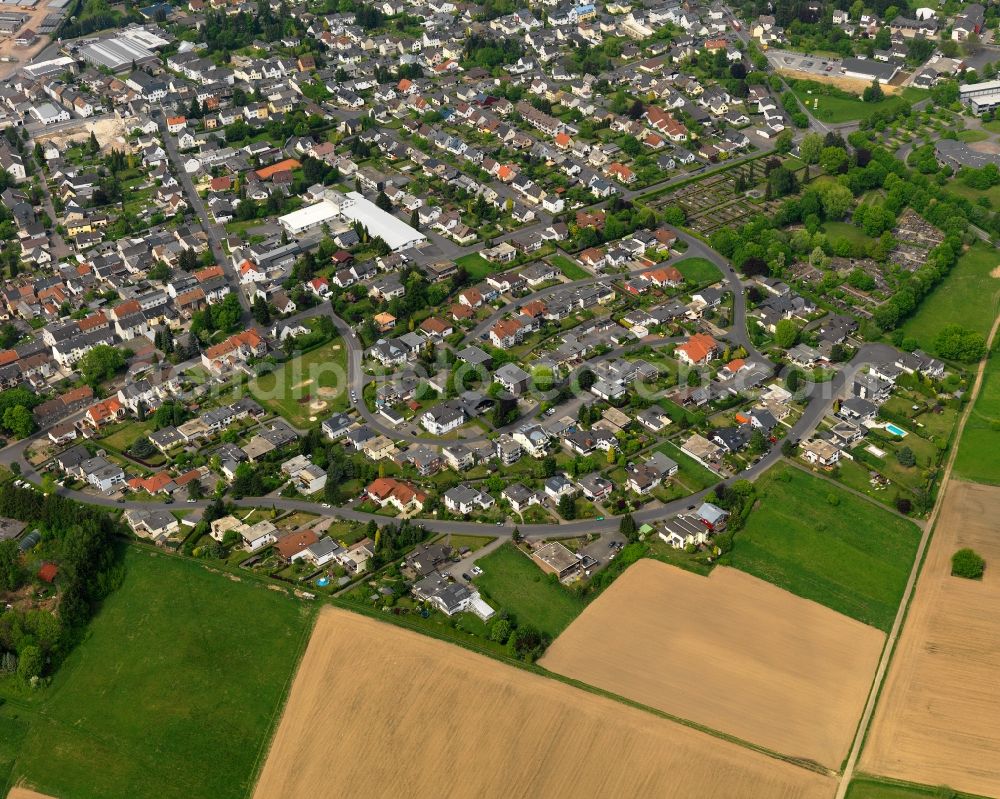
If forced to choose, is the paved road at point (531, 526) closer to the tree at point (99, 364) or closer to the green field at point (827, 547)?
the green field at point (827, 547)

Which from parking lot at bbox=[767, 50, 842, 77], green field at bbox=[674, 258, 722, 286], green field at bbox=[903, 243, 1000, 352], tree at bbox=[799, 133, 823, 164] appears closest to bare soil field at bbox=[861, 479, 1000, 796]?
green field at bbox=[903, 243, 1000, 352]

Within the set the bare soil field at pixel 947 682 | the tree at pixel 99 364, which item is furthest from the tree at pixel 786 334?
the tree at pixel 99 364

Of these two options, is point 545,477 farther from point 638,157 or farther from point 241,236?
point 638,157

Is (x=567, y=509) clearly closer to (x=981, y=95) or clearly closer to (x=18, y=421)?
(x=18, y=421)

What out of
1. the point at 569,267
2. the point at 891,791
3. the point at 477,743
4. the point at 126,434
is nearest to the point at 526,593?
the point at 477,743

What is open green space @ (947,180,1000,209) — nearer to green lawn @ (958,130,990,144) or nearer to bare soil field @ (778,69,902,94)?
green lawn @ (958,130,990,144)

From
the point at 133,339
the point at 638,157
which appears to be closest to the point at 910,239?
the point at 638,157
